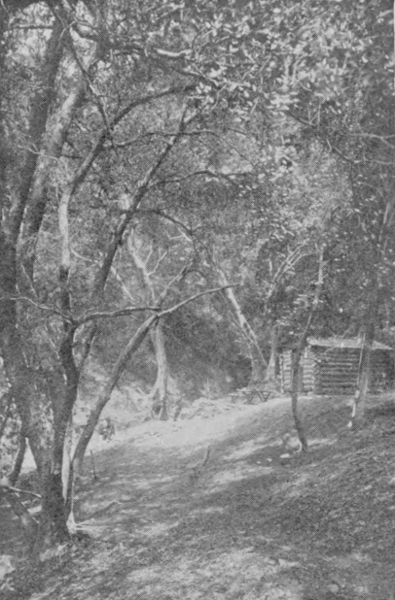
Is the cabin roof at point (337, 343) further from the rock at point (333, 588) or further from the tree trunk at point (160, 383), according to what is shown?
the rock at point (333, 588)

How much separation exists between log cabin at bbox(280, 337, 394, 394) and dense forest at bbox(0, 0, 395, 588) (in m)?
13.2

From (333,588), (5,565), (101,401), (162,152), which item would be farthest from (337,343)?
(333,588)

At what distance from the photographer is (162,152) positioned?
1056 cm

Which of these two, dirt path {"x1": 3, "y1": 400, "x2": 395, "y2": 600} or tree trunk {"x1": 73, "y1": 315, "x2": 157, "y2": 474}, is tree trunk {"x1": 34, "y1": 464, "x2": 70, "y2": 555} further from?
tree trunk {"x1": 73, "y1": 315, "x2": 157, "y2": 474}

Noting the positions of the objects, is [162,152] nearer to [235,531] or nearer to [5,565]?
[235,531]

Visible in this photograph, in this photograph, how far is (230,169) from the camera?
11836 mm

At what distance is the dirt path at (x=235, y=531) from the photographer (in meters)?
7.59

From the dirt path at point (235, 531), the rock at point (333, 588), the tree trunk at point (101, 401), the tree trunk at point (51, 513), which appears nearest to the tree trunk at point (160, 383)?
the dirt path at point (235, 531)

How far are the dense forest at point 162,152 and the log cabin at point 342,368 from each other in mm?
13215

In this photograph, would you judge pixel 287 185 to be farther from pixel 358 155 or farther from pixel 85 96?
pixel 85 96

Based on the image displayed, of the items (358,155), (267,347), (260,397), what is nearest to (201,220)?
(358,155)

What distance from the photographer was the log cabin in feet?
93.0

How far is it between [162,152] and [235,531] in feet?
20.6

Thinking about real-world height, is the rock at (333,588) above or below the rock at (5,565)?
above
